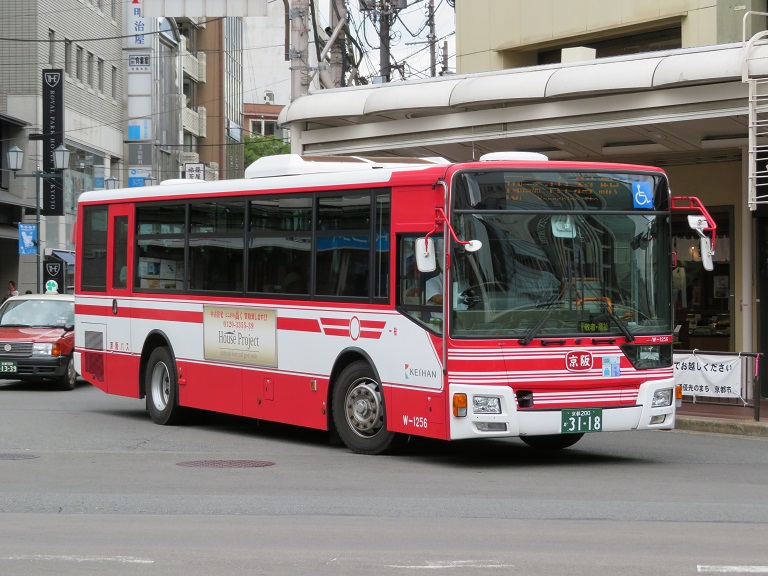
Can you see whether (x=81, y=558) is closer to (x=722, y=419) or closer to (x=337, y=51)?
(x=722, y=419)

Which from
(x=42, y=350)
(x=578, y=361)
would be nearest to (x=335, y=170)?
(x=578, y=361)

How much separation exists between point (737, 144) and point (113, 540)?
13901mm

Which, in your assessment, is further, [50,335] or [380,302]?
[50,335]

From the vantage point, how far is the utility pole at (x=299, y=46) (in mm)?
25781

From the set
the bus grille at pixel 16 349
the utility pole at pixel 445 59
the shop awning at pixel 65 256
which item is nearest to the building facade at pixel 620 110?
the bus grille at pixel 16 349

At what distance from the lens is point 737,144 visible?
803 inches

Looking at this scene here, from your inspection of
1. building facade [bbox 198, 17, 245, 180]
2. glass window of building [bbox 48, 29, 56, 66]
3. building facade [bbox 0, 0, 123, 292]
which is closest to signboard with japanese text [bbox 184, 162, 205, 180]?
building facade [bbox 0, 0, 123, 292]

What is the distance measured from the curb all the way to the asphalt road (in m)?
0.36

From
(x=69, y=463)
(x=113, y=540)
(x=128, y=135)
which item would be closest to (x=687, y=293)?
(x=69, y=463)

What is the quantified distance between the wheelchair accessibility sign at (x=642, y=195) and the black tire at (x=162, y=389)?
6.77m

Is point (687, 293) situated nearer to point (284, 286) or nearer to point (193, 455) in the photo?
point (284, 286)

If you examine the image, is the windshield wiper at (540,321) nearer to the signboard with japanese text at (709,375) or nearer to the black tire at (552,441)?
the black tire at (552,441)

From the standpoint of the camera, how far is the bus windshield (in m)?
12.9

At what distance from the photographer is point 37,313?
26.0 meters
